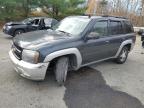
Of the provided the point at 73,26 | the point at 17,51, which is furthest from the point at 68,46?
the point at 17,51

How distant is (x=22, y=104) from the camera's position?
433 centimetres

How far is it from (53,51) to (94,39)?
5.02ft

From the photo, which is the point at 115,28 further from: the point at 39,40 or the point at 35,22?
the point at 35,22

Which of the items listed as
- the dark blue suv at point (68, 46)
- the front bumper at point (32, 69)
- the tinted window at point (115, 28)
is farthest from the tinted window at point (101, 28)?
the front bumper at point (32, 69)

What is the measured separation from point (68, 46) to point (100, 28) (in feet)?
4.87

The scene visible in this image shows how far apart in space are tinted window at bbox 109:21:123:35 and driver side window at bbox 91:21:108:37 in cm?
28

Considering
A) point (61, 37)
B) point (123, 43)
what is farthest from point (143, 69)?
point (61, 37)

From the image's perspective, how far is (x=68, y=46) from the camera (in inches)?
205

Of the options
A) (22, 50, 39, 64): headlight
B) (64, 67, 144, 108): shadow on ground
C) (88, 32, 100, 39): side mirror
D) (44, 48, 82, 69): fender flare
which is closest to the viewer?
(64, 67, 144, 108): shadow on ground

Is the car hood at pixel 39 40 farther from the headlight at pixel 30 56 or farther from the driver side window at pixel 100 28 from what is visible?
the driver side window at pixel 100 28

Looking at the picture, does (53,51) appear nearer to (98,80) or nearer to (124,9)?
(98,80)

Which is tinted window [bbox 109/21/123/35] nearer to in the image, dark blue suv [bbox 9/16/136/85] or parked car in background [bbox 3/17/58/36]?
dark blue suv [bbox 9/16/136/85]

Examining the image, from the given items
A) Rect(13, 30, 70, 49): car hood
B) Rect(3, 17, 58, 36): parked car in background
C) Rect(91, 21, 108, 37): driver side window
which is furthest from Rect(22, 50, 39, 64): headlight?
Rect(3, 17, 58, 36): parked car in background

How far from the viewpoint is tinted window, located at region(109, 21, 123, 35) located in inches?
265
